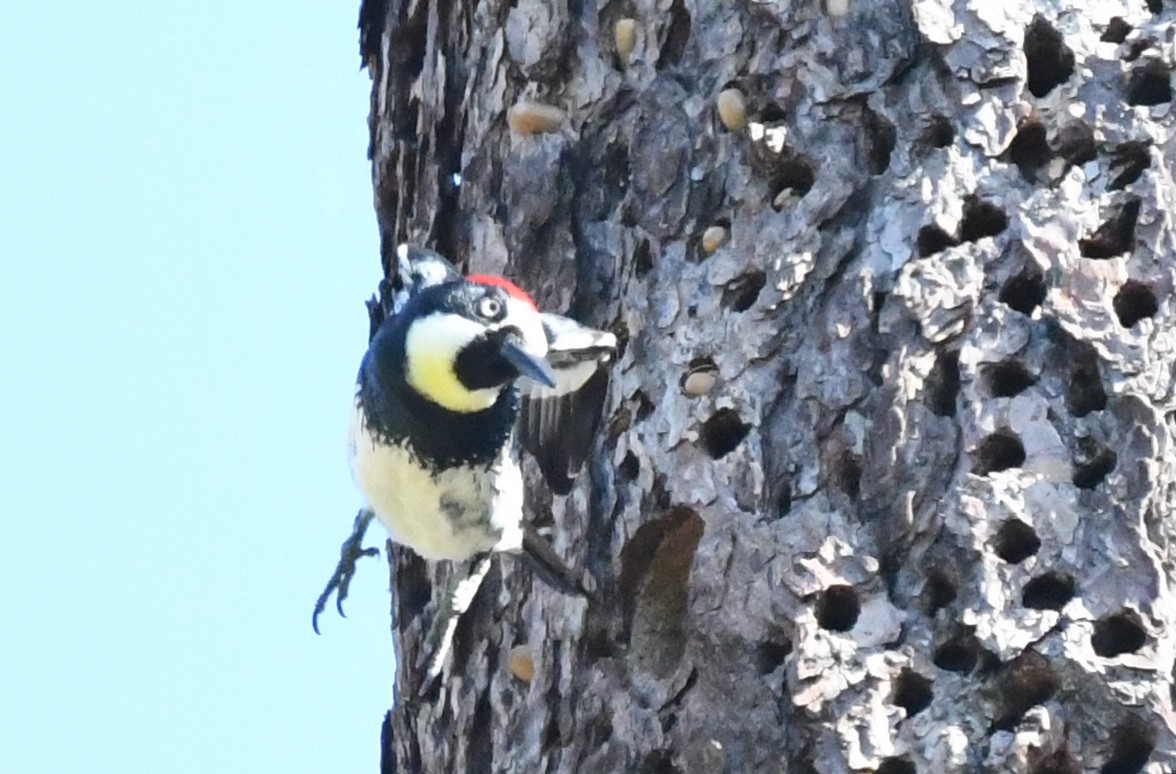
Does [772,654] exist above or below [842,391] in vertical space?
below

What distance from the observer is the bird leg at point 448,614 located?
319 cm

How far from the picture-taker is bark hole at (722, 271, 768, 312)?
2.95 meters

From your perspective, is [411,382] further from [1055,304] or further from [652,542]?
[1055,304]

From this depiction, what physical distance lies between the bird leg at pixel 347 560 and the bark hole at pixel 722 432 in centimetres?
106

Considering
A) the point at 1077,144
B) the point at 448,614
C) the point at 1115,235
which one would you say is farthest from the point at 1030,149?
the point at 448,614

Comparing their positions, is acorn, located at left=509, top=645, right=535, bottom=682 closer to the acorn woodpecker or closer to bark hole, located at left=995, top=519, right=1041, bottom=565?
the acorn woodpecker

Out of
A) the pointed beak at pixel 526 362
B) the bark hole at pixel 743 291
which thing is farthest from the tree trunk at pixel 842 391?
the pointed beak at pixel 526 362

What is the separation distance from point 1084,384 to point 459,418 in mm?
1137

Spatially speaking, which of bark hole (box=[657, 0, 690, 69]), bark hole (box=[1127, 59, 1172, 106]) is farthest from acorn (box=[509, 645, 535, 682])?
bark hole (box=[1127, 59, 1172, 106])

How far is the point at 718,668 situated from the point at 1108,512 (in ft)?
1.91

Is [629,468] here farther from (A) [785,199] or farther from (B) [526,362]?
(A) [785,199]

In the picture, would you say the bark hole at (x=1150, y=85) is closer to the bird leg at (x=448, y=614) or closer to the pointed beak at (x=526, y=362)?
the pointed beak at (x=526, y=362)

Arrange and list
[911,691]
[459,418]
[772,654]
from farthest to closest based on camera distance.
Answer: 1. [459,418]
2. [772,654]
3. [911,691]

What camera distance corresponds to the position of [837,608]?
2.66 m
